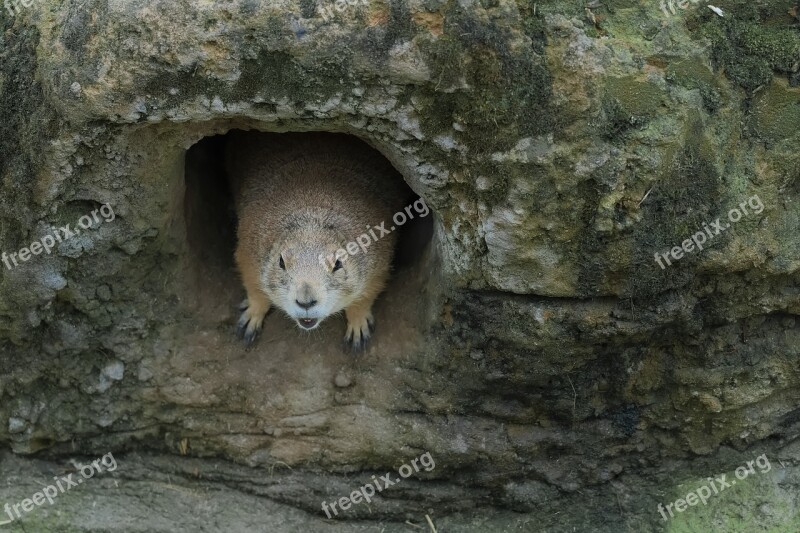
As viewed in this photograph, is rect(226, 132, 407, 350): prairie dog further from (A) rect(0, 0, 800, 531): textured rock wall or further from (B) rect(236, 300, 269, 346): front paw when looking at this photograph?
(A) rect(0, 0, 800, 531): textured rock wall

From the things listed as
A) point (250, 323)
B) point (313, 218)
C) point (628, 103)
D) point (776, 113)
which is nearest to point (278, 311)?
point (250, 323)

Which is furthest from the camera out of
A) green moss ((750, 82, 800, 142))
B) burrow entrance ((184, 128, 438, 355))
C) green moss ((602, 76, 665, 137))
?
burrow entrance ((184, 128, 438, 355))

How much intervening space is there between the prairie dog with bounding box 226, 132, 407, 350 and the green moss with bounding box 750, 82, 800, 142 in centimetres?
292

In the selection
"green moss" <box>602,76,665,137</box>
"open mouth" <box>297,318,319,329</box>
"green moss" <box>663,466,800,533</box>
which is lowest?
"green moss" <box>663,466,800,533</box>

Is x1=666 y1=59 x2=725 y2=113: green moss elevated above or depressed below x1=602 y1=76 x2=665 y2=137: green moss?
above

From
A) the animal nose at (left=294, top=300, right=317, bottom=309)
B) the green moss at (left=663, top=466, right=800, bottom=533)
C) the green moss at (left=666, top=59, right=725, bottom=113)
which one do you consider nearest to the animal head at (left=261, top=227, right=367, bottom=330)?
the animal nose at (left=294, top=300, right=317, bottom=309)

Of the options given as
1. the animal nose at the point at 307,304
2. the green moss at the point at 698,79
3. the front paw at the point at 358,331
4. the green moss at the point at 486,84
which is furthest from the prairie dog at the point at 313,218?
the green moss at the point at 698,79

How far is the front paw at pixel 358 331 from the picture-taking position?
691 centimetres

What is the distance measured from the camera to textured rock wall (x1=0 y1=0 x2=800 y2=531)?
497cm

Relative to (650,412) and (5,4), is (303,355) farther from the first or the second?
(5,4)

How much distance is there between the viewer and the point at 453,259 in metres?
5.84

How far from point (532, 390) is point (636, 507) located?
131 centimetres

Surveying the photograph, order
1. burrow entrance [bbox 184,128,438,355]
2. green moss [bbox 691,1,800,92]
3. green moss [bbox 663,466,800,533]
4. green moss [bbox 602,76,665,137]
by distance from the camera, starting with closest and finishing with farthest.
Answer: green moss [bbox 602,76,665,137] < green moss [bbox 691,1,800,92] < green moss [bbox 663,466,800,533] < burrow entrance [bbox 184,128,438,355]

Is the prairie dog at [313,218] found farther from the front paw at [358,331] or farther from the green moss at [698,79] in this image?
the green moss at [698,79]
